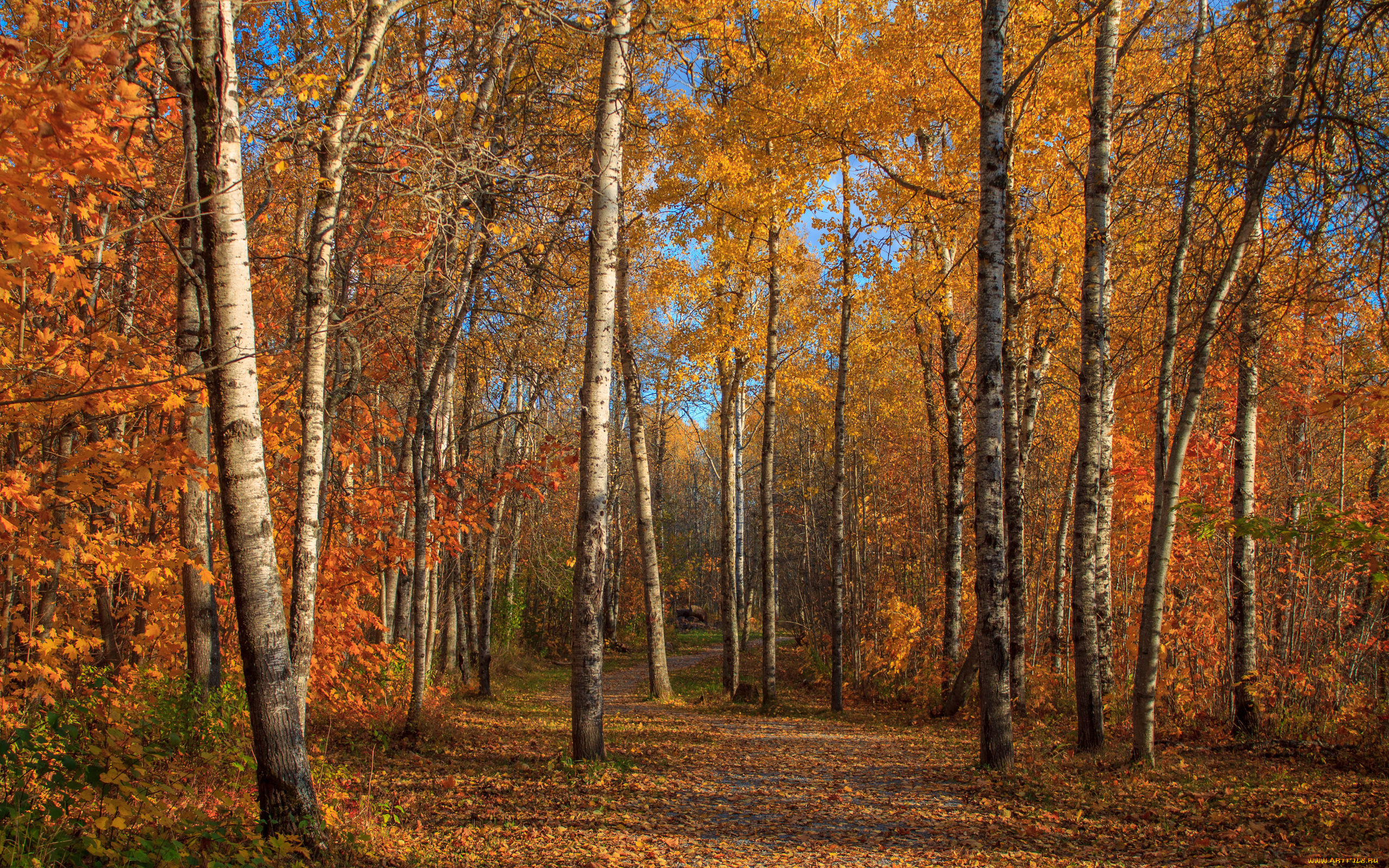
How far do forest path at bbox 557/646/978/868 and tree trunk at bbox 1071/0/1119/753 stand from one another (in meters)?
1.69

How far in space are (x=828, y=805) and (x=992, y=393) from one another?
3959mm

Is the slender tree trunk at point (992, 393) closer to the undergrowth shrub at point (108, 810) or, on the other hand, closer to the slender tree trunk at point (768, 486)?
the slender tree trunk at point (768, 486)

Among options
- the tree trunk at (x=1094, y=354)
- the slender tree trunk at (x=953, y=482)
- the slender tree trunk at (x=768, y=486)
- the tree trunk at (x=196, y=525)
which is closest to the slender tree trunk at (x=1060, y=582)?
the slender tree trunk at (x=953, y=482)

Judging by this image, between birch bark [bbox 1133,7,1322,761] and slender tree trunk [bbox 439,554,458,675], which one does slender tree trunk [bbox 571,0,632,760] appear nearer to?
birch bark [bbox 1133,7,1322,761]

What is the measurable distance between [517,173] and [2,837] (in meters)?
5.40

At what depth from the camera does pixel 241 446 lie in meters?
3.86

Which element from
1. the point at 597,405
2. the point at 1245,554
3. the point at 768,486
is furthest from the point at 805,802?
the point at 768,486

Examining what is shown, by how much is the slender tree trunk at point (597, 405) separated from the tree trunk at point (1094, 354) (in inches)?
186

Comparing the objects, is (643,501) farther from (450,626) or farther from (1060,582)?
(1060,582)

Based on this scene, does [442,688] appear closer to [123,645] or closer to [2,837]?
[123,645]

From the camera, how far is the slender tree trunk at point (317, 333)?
5.11 metres

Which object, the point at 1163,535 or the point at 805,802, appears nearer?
the point at 805,802

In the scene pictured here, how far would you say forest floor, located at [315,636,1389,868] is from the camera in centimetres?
457

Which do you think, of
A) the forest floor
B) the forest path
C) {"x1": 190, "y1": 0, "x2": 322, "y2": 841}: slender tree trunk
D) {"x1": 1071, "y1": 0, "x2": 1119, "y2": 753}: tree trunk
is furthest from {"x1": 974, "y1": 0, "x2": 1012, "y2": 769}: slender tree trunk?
{"x1": 190, "y1": 0, "x2": 322, "y2": 841}: slender tree trunk
